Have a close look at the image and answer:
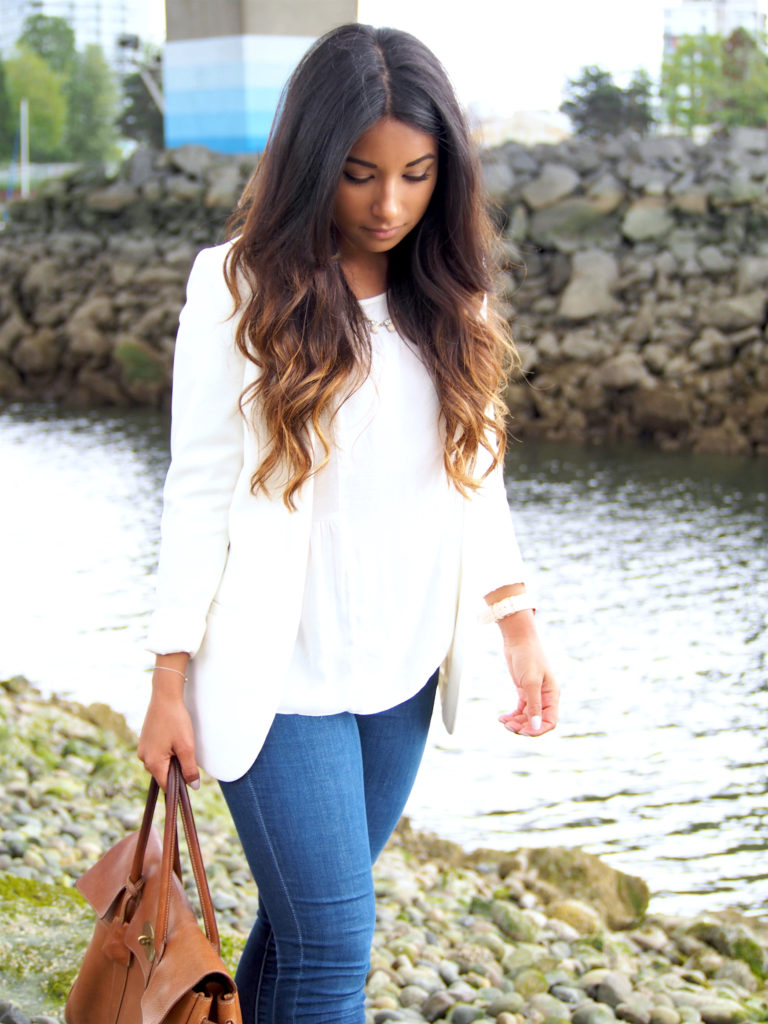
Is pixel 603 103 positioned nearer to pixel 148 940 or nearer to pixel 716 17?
pixel 716 17

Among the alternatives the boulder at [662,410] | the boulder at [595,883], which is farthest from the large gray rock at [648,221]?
the boulder at [595,883]

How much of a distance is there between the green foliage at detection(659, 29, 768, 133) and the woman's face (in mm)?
21513

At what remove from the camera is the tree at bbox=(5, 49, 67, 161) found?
1874 inches

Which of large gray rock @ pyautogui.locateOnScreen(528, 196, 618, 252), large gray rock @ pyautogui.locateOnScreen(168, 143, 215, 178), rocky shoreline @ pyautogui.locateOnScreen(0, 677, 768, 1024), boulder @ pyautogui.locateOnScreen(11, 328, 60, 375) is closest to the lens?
rocky shoreline @ pyautogui.locateOnScreen(0, 677, 768, 1024)

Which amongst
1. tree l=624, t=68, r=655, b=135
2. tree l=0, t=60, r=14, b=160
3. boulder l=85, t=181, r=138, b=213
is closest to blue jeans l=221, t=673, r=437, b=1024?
boulder l=85, t=181, r=138, b=213

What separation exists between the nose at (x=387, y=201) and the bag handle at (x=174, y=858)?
28.8 inches

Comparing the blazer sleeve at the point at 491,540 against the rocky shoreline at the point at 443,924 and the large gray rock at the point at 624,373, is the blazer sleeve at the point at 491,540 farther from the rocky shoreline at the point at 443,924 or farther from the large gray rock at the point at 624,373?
the large gray rock at the point at 624,373

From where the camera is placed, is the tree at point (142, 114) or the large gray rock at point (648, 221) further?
the tree at point (142, 114)

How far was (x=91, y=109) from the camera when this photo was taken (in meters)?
54.2

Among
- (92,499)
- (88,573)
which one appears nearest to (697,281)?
(92,499)

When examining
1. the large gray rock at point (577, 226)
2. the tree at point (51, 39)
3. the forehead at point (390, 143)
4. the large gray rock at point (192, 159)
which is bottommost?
the large gray rock at point (577, 226)

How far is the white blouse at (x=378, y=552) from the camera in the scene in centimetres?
158

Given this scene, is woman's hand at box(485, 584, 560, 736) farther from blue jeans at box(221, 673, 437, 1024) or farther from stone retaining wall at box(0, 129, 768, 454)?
stone retaining wall at box(0, 129, 768, 454)

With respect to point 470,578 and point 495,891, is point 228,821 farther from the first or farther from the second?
point 470,578
